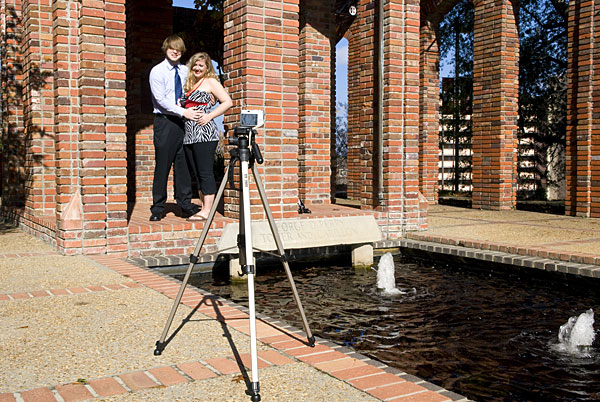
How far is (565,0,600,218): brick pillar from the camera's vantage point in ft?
38.4

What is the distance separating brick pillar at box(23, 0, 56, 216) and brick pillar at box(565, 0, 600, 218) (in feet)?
32.3

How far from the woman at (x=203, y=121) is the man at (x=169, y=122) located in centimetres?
12

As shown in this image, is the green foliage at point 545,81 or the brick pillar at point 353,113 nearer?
the brick pillar at point 353,113

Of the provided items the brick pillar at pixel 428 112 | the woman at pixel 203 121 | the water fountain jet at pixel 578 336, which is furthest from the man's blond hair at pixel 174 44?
the brick pillar at pixel 428 112

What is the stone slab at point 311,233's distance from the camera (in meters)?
6.82

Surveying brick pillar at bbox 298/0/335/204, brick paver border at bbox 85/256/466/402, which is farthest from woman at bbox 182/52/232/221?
brick pillar at bbox 298/0/335/204

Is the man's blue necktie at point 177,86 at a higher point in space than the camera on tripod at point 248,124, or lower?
higher

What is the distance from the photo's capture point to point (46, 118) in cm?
871

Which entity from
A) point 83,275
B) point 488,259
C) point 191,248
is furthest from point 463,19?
point 83,275

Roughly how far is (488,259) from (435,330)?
2.73 m

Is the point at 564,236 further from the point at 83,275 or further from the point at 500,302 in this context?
the point at 83,275

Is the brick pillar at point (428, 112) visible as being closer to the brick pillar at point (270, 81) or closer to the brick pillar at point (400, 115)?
the brick pillar at point (400, 115)

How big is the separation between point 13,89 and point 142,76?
209cm

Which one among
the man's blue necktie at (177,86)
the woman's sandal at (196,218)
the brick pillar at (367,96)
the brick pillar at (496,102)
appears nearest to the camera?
the man's blue necktie at (177,86)
